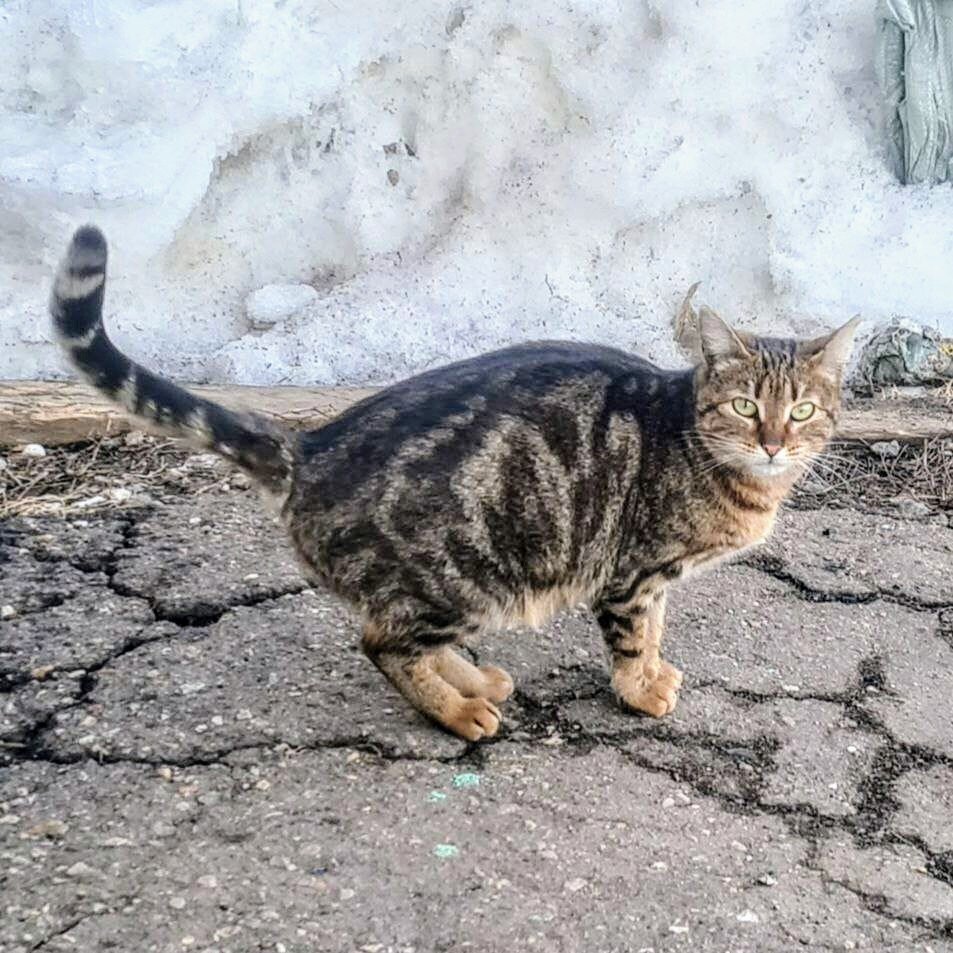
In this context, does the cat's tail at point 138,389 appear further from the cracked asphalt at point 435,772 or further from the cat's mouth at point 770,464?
the cat's mouth at point 770,464

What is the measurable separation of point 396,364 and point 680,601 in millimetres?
1647

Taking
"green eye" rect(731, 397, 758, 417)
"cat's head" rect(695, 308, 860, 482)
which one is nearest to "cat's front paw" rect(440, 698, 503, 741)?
"cat's head" rect(695, 308, 860, 482)

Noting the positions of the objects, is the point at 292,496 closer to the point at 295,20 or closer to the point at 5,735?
the point at 5,735

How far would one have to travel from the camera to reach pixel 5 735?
304cm

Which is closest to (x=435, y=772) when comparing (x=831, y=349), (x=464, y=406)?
(x=464, y=406)

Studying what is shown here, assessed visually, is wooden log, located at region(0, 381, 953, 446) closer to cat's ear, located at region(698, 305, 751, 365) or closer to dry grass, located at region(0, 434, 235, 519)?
dry grass, located at region(0, 434, 235, 519)

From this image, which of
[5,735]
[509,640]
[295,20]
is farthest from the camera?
[295,20]

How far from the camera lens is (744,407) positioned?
331cm

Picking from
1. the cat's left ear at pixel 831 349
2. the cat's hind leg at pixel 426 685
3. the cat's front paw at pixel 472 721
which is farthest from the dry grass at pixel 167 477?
the cat's front paw at pixel 472 721

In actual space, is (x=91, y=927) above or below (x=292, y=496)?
below

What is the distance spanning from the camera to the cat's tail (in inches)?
112

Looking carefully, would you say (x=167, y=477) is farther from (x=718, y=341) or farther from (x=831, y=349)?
(x=831, y=349)

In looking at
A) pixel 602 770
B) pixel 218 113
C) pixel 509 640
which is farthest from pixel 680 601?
pixel 218 113

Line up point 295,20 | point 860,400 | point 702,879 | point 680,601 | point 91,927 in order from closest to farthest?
point 91,927
point 702,879
point 680,601
point 860,400
point 295,20
